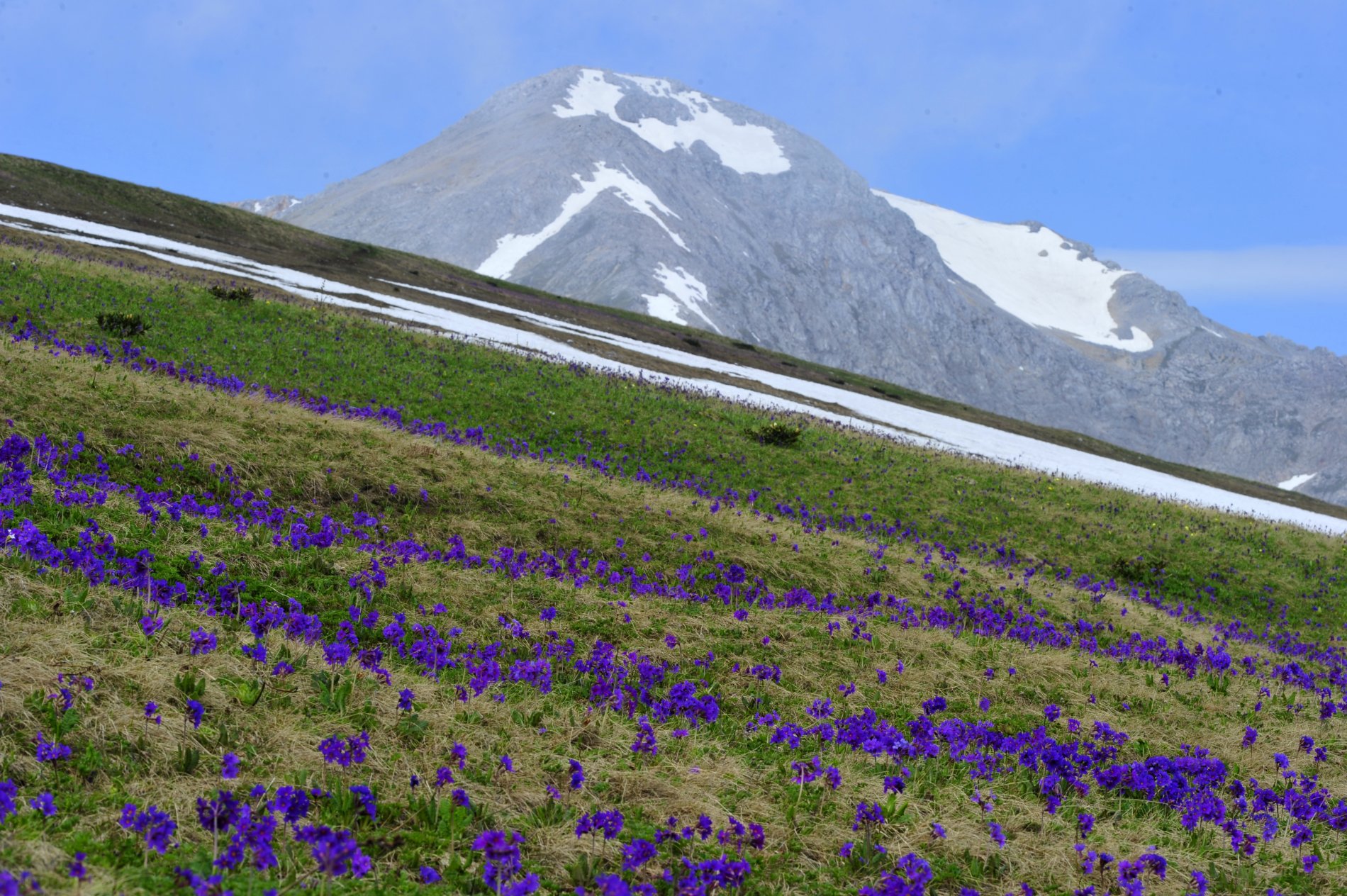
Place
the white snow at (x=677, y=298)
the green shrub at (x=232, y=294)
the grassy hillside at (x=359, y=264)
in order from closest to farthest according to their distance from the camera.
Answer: the green shrub at (x=232, y=294) → the grassy hillside at (x=359, y=264) → the white snow at (x=677, y=298)

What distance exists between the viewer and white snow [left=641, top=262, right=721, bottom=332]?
146m

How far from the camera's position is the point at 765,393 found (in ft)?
141

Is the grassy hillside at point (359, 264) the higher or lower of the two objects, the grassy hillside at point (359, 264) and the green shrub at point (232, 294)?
the higher

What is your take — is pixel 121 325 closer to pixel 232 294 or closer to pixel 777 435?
pixel 232 294

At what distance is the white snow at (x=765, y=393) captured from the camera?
3756 centimetres

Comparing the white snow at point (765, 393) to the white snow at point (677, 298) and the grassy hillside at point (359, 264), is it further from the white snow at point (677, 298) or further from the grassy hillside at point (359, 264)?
the white snow at point (677, 298)

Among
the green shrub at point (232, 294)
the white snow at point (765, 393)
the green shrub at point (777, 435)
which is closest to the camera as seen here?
the green shrub at point (777, 435)

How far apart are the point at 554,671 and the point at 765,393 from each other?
35278 millimetres

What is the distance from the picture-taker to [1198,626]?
17.3 metres

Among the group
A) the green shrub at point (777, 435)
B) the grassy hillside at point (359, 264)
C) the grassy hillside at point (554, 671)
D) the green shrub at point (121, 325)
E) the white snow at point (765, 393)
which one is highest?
the grassy hillside at point (359, 264)

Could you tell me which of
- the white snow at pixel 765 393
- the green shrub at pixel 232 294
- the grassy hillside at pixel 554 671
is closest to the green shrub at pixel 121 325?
the grassy hillside at pixel 554 671

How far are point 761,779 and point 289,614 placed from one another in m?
5.03

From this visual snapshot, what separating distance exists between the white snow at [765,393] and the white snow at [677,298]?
301ft

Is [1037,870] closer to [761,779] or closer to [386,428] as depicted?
[761,779]
